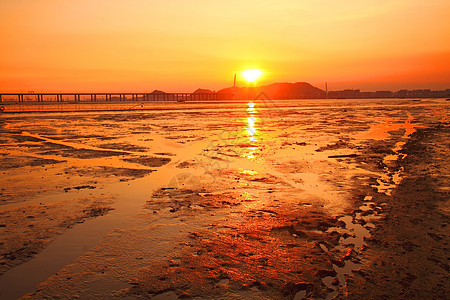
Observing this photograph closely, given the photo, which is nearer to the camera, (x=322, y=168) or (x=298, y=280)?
(x=298, y=280)

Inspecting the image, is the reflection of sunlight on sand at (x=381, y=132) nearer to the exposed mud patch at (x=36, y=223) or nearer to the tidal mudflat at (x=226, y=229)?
the tidal mudflat at (x=226, y=229)

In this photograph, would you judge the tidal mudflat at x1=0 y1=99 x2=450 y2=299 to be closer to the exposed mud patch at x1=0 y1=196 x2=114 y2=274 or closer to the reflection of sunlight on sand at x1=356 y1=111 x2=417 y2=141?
the exposed mud patch at x1=0 y1=196 x2=114 y2=274

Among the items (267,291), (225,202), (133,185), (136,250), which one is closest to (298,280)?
(267,291)

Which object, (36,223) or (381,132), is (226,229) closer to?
(36,223)

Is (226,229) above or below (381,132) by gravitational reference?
below

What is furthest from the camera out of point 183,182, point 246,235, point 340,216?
point 183,182

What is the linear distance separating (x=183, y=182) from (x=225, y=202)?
2351 mm

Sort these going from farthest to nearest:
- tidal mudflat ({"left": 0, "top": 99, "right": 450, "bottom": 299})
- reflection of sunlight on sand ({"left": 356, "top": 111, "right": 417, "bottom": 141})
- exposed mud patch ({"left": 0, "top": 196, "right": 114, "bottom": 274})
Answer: reflection of sunlight on sand ({"left": 356, "top": 111, "right": 417, "bottom": 141}) → exposed mud patch ({"left": 0, "top": 196, "right": 114, "bottom": 274}) → tidal mudflat ({"left": 0, "top": 99, "right": 450, "bottom": 299})

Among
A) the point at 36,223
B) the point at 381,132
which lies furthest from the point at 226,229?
the point at 381,132

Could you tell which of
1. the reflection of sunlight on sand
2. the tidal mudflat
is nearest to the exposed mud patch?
the tidal mudflat

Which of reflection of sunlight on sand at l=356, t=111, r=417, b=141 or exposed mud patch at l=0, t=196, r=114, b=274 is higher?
reflection of sunlight on sand at l=356, t=111, r=417, b=141

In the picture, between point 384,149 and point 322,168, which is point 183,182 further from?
Result: point 384,149

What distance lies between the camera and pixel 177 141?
1841 centimetres

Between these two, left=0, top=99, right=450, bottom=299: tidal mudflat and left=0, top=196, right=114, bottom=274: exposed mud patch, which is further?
left=0, top=196, right=114, bottom=274: exposed mud patch
